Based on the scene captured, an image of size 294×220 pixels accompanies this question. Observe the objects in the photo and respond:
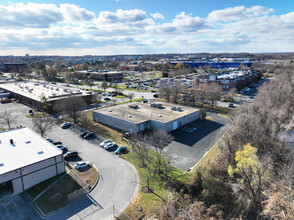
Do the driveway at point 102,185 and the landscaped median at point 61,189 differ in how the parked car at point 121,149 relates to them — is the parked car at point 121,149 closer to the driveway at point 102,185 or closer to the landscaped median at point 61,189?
the driveway at point 102,185

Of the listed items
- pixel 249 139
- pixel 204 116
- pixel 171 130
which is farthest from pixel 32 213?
pixel 204 116

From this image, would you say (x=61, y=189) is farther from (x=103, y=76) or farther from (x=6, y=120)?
(x=103, y=76)

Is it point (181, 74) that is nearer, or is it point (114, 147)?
point (114, 147)

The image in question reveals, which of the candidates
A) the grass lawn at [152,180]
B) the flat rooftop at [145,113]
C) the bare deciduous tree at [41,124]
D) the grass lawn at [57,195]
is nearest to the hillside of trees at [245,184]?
the grass lawn at [152,180]

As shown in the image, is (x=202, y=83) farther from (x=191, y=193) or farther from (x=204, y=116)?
(x=191, y=193)

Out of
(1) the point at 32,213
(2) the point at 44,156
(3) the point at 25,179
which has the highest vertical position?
(2) the point at 44,156

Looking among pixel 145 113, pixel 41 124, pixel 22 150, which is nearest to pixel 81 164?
pixel 22 150
